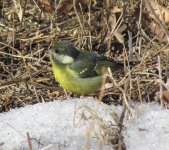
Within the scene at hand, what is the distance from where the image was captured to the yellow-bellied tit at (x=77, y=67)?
459 centimetres

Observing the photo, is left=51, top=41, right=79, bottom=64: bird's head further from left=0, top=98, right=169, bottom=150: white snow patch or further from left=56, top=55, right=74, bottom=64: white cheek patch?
left=0, top=98, right=169, bottom=150: white snow patch

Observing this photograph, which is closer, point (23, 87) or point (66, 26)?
point (23, 87)

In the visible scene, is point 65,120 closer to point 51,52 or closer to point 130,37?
point 51,52

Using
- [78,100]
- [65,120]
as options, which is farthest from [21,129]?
[78,100]

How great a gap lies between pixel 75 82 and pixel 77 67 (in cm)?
17

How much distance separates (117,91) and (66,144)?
3.80 ft

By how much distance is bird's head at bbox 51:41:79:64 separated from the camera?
471 cm

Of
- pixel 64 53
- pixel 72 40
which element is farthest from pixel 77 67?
pixel 72 40

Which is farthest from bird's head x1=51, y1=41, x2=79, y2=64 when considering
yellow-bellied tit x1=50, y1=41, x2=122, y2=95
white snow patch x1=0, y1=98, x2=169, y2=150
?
white snow patch x1=0, y1=98, x2=169, y2=150

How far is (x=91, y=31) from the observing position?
5305 mm

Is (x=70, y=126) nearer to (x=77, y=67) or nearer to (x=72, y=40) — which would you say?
(x=77, y=67)

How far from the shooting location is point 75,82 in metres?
4.59

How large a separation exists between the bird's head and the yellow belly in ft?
0.36

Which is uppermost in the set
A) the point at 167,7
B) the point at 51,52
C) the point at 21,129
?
the point at 167,7
